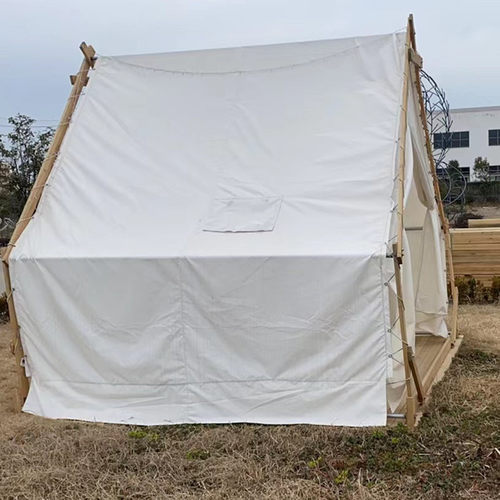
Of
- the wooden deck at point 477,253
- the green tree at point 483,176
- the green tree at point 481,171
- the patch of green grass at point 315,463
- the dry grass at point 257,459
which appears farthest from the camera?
the green tree at point 481,171

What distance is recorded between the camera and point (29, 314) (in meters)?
4.65

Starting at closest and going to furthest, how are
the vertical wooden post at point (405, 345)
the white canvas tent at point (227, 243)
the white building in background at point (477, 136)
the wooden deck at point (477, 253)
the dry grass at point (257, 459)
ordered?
1. the dry grass at point (257, 459)
2. the vertical wooden post at point (405, 345)
3. the white canvas tent at point (227, 243)
4. the wooden deck at point (477, 253)
5. the white building in background at point (477, 136)

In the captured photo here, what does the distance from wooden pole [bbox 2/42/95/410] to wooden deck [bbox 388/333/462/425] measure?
251 cm

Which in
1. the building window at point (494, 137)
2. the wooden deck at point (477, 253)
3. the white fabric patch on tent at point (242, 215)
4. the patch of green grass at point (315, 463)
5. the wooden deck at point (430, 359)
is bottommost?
the wooden deck at point (430, 359)

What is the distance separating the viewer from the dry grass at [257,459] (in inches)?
128

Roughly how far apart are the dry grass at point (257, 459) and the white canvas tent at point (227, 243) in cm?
21

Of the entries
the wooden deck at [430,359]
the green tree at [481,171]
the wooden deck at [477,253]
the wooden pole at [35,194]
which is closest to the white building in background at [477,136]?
the green tree at [481,171]

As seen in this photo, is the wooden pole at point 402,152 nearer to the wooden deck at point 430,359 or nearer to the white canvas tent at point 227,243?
the white canvas tent at point 227,243

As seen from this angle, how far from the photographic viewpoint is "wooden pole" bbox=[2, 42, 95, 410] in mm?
4688

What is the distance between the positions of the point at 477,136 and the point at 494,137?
35.8 inches

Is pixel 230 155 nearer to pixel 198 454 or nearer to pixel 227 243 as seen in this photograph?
pixel 227 243

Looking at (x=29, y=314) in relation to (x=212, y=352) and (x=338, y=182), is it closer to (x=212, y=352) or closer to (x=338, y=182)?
(x=212, y=352)

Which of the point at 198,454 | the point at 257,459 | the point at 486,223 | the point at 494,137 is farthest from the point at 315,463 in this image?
the point at 494,137

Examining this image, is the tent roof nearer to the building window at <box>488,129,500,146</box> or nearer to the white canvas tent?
the white canvas tent
